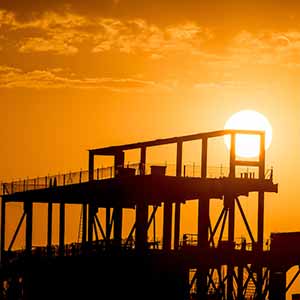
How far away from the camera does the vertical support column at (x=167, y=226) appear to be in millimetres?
95938

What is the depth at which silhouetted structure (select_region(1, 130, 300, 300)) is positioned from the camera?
88.6 meters

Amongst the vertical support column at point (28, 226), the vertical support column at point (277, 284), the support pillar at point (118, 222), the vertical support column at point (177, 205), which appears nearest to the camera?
the vertical support column at point (277, 284)

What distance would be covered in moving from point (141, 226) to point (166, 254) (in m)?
6.99

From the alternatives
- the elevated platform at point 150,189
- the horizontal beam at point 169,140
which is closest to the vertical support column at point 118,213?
the horizontal beam at point 169,140

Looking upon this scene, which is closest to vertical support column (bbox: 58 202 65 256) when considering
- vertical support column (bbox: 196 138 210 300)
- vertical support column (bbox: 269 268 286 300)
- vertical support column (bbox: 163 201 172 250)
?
vertical support column (bbox: 163 201 172 250)

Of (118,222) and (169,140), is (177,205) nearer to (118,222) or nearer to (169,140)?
(169,140)

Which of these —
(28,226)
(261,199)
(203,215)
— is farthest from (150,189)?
(28,226)

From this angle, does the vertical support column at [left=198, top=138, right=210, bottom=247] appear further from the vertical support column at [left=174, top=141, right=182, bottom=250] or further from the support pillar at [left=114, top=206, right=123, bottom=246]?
the support pillar at [left=114, top=206, right=123, bottom=246]

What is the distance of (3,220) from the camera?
362 feet

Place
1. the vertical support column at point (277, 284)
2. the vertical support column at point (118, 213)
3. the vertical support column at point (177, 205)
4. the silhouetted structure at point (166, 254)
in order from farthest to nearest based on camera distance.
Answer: the vertical support column at point (118, 213) < the vertical support column at point (177, 205) < the silhouetted structure at point (166, 254) < the vertical support column at point (277, 284)

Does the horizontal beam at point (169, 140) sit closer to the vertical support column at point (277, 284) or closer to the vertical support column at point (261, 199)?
the vertical support column at point (261, 199)

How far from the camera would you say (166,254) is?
295 feet

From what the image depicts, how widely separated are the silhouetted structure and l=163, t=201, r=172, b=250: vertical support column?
70 millimetres

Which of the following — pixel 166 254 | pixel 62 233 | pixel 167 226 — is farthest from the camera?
pixel 62 233
